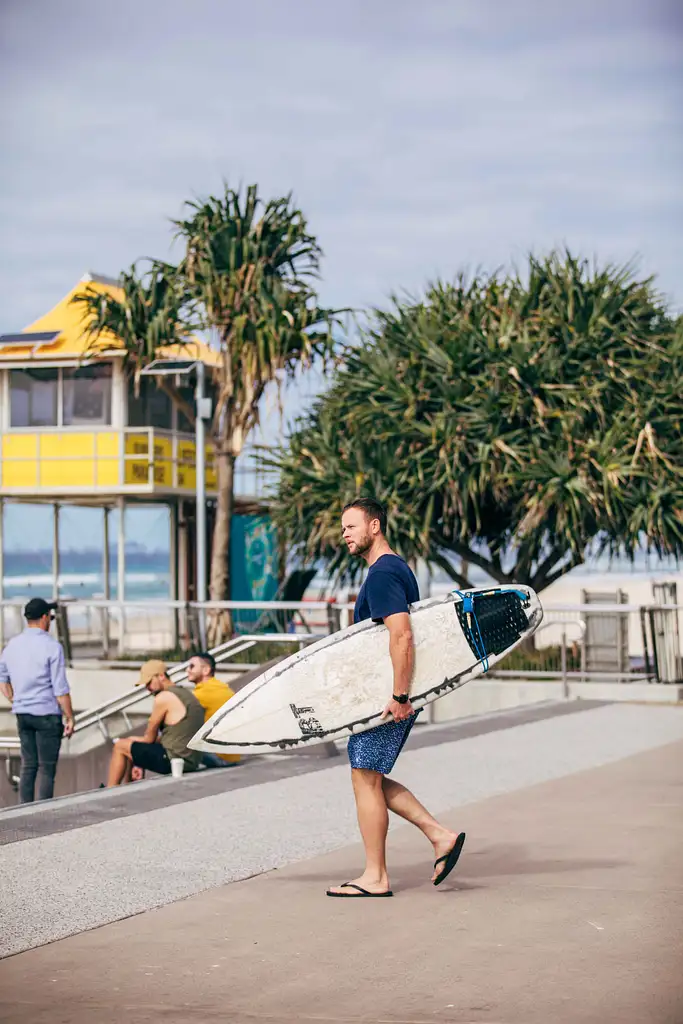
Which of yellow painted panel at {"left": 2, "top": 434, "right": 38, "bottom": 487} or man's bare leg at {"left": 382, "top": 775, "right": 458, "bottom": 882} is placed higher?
yellow painted panel at {"left": 2, "top": 434, "right": 38, "bottom": 487}

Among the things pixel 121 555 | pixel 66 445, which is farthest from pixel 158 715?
pixel 66 445

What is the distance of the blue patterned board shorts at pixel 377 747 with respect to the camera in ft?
22.3

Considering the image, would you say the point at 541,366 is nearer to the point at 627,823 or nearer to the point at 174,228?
the point at 174,228

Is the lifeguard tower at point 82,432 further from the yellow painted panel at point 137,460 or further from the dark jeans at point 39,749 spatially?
the dark jeans at point 39,749

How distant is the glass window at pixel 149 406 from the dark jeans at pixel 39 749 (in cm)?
1963

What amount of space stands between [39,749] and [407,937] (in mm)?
6460

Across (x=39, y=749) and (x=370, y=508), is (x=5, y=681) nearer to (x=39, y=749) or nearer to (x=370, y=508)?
(x=39, y=749)

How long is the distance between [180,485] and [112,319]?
4.56m

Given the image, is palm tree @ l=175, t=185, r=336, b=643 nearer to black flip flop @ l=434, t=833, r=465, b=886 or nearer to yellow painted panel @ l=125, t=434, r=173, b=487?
yellow painted panel @ l=125, t=434, r=173, b=487

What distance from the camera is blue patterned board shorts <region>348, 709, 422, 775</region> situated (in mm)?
6801

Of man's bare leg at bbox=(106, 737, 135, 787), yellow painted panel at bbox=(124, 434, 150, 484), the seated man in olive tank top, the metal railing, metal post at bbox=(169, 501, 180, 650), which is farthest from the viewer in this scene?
metal post at bbox=(169, 501, 180, 650)

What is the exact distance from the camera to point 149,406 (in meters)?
32.2

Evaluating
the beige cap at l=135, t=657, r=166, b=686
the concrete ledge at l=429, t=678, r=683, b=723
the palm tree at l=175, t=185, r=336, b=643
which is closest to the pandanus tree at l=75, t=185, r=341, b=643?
the palm tree at l=175, t=185, r=336, b=643

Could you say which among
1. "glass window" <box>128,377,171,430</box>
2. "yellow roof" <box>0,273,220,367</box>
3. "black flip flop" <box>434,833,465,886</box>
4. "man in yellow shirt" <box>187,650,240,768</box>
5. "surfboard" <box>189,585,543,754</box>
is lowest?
"black flip flop" <box>434,833,465,886</box>
